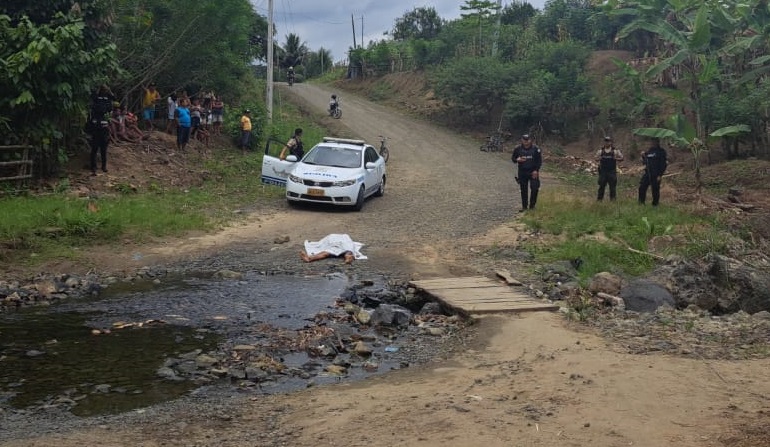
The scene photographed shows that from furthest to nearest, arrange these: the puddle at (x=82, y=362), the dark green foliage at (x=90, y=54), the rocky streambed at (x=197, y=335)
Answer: the dark green foliage at (x=90, y=54) < the rocky streambed at (x=197, y=335) < the puddle at (x=82, y=362)

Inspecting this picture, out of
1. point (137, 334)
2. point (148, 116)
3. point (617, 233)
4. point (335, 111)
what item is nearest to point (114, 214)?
point (137, 334)

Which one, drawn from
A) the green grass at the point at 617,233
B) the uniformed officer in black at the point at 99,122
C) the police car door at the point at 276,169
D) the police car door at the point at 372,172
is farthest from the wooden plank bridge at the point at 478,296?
the uniformed officer in black at the point at 99,122

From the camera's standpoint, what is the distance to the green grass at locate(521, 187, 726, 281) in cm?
1305

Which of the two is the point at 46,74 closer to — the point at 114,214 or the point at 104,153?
the point at 104,153

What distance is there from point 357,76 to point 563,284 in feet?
142

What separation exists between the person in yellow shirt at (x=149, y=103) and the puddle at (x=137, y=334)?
12.3 meters

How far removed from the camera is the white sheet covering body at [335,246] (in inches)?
501

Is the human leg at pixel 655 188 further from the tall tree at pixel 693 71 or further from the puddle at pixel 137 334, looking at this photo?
the puddle at pixel 137 334

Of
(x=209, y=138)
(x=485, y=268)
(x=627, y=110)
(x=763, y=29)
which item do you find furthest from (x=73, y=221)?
(x=627, y=110)

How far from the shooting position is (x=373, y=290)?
1087 centimetres

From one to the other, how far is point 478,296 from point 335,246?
3.47 metres

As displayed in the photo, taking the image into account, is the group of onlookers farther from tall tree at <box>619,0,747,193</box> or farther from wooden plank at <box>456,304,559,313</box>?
tall tree at <box>619,0,747,193</box>

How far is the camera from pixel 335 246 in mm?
12812

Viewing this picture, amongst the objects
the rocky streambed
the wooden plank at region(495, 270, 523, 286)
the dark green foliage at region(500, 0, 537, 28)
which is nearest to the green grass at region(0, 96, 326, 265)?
the rocky streambed
